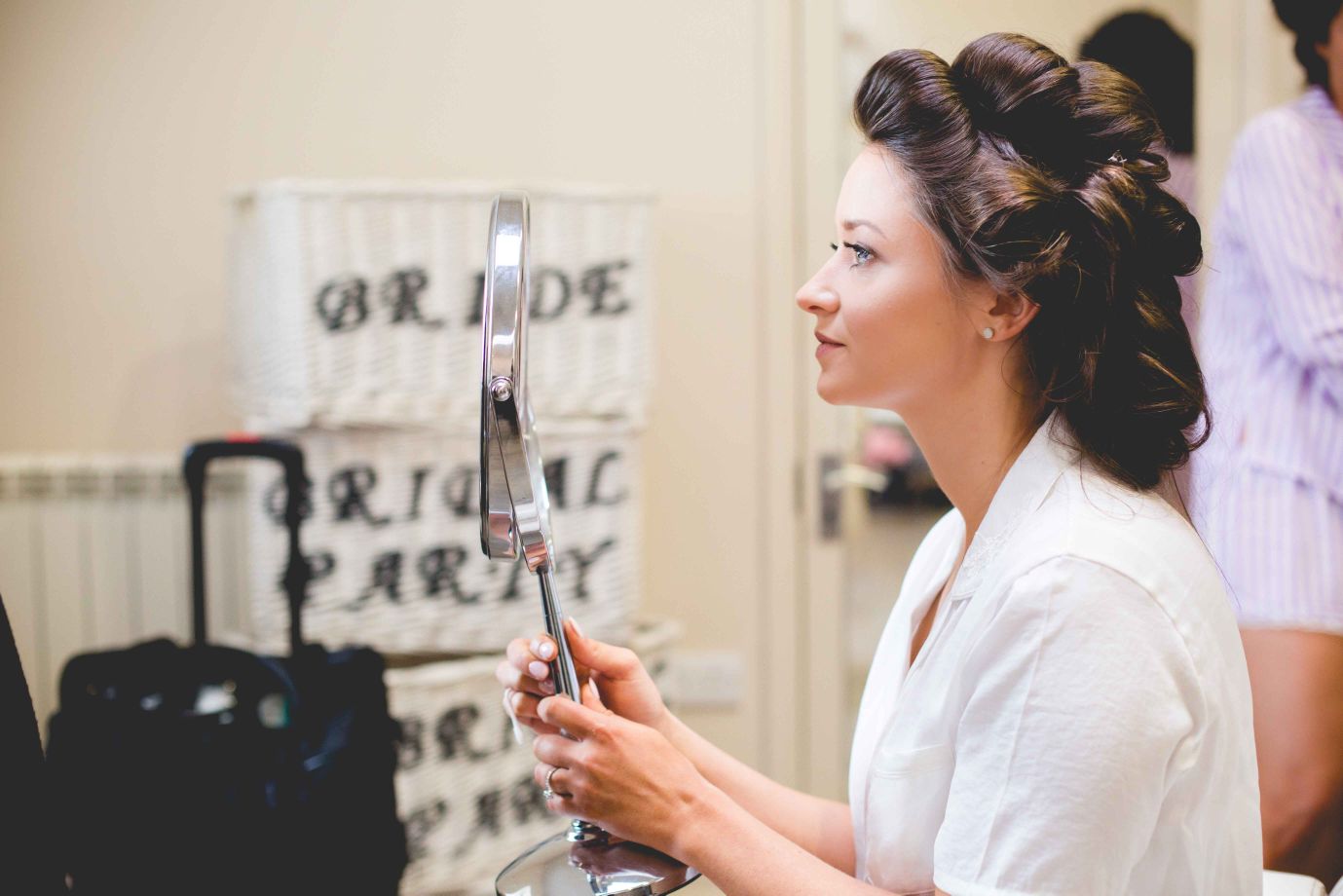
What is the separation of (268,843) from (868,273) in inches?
39.6

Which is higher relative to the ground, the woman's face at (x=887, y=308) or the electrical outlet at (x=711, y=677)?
the woman's face at (x=887, y=308)

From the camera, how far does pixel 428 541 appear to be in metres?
2.10

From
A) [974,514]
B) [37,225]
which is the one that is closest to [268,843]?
[974,514]

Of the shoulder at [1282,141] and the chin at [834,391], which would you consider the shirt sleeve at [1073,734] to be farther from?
the shoulder at [1282,141]

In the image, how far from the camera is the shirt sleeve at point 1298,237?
5.27ft

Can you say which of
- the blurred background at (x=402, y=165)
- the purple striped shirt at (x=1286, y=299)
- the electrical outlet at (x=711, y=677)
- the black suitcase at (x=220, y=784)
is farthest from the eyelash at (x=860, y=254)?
the electrical outlet at (x=711, y=677)

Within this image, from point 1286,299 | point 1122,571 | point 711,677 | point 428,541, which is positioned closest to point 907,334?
point 1122,571

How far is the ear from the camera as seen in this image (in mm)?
1001

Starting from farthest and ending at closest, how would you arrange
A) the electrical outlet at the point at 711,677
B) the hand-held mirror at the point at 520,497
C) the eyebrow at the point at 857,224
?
the electrical outlet at the point at 711,677 < the eyebrow at the point at 857,224 < the hand-held mirror at the point at 520,497

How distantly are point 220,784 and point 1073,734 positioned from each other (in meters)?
1.08

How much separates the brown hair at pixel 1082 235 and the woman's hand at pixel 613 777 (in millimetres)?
418

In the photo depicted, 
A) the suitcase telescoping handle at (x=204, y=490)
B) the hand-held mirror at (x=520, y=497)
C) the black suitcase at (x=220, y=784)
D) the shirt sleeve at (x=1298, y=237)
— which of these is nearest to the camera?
the hand-held mirror at (x=520, y=497)

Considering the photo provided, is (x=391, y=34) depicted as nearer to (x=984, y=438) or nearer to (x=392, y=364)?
(x=392, y=364)

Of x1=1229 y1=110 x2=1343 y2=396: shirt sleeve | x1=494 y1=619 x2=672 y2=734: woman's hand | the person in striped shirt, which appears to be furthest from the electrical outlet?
x1=494 y1=619 x2=672 y2=734: woman's hand
